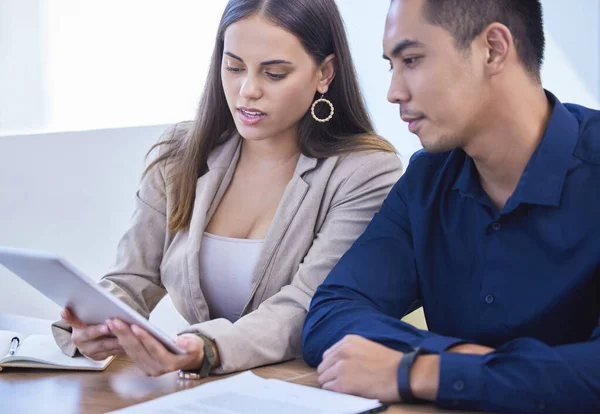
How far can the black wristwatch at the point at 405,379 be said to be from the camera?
4.75 feet

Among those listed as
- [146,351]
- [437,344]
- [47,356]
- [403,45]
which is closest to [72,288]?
[146,351]

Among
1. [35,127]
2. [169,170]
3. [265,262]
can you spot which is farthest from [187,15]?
[265,262]

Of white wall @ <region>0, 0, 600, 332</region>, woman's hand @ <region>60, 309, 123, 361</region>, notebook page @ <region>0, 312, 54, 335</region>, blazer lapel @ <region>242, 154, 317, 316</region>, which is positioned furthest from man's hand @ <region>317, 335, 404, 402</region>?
white wall @ <region>0, 0, 600, 332</region>

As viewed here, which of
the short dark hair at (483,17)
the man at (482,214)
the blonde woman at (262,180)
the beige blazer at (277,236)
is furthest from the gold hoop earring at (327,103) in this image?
the short dark hair at (483,17)

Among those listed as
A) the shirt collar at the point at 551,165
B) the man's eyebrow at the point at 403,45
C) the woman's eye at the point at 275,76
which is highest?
the woman's eye at the point at 275,76

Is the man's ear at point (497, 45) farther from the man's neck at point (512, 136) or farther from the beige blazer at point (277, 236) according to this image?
the beige blazer at point (277, 236)

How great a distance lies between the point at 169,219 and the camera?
7.25 ft

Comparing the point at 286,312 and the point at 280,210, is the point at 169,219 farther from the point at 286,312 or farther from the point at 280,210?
the point at 286,312

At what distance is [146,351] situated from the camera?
164cm

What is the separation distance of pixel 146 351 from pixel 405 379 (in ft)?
1.65

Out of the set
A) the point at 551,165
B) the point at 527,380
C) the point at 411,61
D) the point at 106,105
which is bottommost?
the point at 527,380

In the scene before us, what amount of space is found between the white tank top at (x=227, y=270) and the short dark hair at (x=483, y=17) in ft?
2.46

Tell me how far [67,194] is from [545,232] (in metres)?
2.31

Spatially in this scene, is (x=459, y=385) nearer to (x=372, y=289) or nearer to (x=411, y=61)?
(x=372, y=289)
